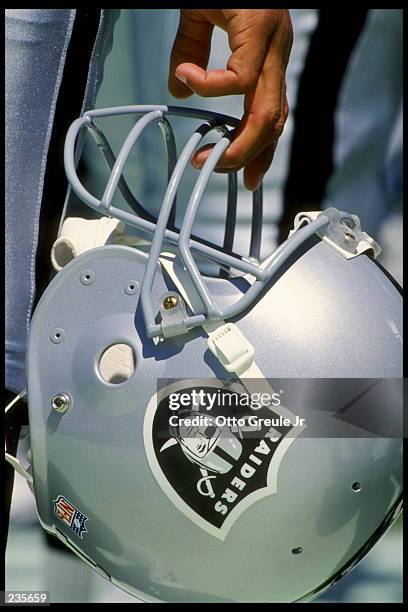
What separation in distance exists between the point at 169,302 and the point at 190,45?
38 cm

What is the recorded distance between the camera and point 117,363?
41.6 inches

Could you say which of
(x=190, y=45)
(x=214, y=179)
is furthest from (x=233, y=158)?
(x=214, y=179)

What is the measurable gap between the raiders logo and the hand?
313 millimetres

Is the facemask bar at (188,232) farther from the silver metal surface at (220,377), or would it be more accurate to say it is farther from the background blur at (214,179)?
the background blur at (214,179)

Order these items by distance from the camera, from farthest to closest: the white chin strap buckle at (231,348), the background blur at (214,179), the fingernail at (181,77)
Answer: the background blur at (214,179)
the fingernail at (181,77)
the white chin strap buckle at (231,348)

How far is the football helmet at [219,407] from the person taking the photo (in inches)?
40.5

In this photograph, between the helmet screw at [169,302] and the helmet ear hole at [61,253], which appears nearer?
the helmet screw at [169,302]

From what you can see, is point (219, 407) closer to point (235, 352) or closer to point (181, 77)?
point (235, 352)

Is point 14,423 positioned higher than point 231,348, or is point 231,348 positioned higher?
point 231,348

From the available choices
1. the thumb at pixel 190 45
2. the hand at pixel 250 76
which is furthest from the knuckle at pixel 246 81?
the thumb at pixel 190 45

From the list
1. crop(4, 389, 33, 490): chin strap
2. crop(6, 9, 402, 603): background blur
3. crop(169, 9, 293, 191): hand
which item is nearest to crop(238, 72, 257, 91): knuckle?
crop(169, 9, 293, 191): hand

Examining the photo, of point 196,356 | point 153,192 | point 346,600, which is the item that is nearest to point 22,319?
point 196,356

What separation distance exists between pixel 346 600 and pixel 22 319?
112 centimetres

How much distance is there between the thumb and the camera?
1.17 metres
